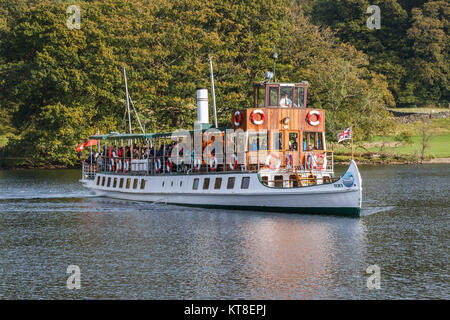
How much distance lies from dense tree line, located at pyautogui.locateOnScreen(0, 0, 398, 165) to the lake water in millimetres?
42166

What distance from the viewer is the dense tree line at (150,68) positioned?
102 m

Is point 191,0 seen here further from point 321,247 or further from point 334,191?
point 321,247

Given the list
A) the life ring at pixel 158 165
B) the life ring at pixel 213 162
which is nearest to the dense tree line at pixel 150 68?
the life ring at pixel 158 165

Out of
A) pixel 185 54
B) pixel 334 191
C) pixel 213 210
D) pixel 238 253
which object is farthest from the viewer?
pixel 185 54

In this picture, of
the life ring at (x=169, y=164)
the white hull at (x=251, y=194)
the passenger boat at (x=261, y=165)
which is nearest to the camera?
the white hull at (x=251, y=194)

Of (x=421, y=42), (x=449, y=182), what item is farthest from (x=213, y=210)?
(x=421, y=42)

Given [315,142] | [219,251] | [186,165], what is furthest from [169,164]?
[219,251]

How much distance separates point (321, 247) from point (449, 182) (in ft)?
145

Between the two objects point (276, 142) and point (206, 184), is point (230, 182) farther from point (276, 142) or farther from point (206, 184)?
point (276, 142)

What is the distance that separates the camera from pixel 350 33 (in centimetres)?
15850

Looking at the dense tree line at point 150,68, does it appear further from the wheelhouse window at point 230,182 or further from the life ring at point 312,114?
the wheelhouse window at point 230,182

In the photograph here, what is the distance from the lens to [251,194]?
52.7m

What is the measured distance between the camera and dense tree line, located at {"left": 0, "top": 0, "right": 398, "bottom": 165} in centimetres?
10231

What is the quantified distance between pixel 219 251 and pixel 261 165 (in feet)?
53.7
